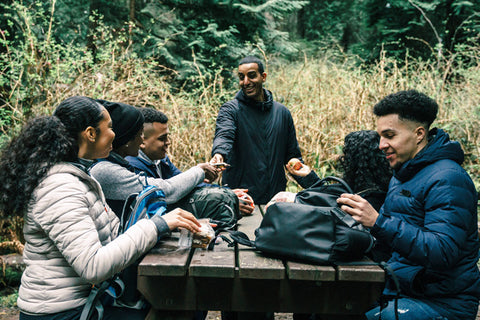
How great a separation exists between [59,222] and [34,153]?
0.34 m

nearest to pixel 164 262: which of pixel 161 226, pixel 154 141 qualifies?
pixel 161 226

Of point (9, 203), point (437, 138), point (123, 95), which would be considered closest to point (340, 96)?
point (123, 95)

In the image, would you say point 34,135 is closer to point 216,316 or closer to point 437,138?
point 437,138

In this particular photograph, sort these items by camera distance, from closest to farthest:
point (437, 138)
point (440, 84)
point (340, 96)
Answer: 1. point (437, 138)
2. point (340, 96)
3. point (440, 84)

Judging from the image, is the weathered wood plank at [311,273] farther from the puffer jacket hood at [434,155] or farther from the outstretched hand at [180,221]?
the puffer jacket hood at [434,155]

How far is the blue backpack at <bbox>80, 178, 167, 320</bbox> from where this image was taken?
1.94 meters

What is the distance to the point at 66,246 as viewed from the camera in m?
1.75

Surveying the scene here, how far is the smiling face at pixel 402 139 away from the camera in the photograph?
2271 millimetres

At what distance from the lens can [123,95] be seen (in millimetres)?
6102

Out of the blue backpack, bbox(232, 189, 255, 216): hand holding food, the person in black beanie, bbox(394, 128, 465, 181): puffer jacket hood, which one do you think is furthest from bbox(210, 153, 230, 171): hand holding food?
bbox(394, 128, 465, 181): puffer jacket hood

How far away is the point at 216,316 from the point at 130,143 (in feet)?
7.08

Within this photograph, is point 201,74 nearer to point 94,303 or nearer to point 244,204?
point 244,204

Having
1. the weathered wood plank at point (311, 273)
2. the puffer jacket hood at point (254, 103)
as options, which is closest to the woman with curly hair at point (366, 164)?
the weathered wood plank at point (311, 273)

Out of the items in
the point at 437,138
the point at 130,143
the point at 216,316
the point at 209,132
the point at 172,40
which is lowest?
the point at 216,316
